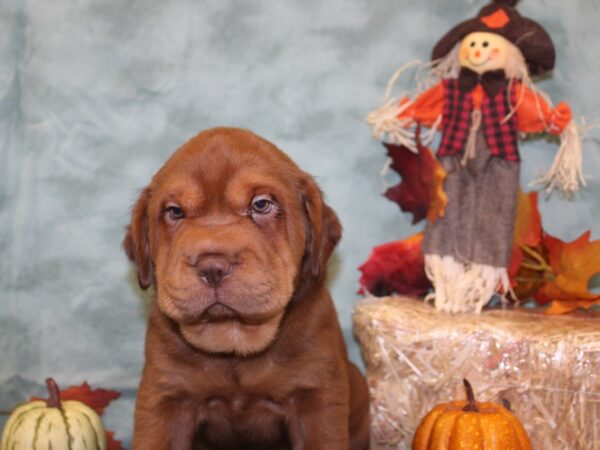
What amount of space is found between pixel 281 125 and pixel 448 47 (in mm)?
1013

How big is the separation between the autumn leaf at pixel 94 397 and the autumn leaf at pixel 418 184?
73.1 inches

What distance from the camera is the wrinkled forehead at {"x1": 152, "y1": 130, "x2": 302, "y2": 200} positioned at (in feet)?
9.96

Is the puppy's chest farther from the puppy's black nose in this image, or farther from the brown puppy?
the puppy's black nose

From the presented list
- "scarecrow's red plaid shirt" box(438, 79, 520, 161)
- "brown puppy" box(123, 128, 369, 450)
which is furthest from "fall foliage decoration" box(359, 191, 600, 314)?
"brown puppy" box(123, 128, 369, 450)

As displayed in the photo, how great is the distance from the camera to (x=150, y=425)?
3.27 metres

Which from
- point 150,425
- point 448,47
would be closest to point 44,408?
point 150,425

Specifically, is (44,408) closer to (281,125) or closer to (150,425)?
(150,425)

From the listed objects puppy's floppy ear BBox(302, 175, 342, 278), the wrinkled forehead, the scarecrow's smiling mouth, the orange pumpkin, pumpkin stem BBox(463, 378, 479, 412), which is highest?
the scarecrow's smiling mouth

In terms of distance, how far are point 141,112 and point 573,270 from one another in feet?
7.94

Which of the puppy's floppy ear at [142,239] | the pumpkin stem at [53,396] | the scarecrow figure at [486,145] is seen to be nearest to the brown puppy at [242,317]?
the puppy's floppy ear at [142,239]

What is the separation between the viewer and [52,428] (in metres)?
3.72

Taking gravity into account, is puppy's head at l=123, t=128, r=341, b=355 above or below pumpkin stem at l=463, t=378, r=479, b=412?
above

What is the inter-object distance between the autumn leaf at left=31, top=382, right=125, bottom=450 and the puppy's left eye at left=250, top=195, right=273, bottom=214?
76.6 inches

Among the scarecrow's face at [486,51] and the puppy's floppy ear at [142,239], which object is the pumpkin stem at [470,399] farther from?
the scarecrow's face at [486,51]
